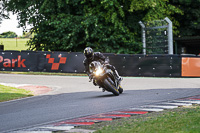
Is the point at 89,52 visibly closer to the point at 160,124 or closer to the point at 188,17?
the point at 160,124

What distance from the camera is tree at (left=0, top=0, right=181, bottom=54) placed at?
30.5m

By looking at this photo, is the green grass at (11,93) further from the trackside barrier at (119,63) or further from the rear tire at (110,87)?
the trackside barrier at (119,63)

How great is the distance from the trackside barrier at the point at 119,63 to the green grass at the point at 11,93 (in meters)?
7.86

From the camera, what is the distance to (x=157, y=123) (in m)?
7.57

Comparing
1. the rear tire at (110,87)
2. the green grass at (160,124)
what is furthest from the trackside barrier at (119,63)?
the green grass at (160,124)

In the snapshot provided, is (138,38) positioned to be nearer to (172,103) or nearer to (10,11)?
(10,11)

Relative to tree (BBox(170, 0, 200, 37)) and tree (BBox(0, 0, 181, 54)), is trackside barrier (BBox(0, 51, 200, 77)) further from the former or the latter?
tree (BBox(170, 0, 200, 37))

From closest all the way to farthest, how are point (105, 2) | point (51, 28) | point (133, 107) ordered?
point (133, 107), point (105, 2), point (51, 28)

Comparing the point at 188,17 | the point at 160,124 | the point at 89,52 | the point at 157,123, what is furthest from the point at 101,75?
the point at 188,17

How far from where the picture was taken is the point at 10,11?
35562mm

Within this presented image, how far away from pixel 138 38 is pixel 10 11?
11.8m

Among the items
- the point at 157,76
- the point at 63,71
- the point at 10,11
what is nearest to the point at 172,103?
the point at 157,76

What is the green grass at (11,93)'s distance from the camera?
1450cm

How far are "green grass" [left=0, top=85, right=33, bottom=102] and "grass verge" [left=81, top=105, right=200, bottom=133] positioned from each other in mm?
6738
